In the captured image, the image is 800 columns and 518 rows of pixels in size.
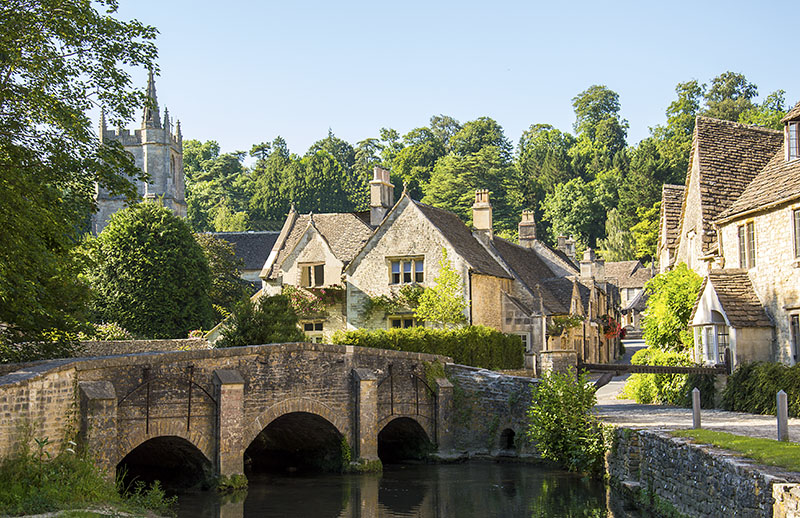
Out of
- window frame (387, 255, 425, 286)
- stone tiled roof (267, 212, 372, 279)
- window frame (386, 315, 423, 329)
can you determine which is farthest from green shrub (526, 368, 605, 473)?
stone tiled roof (267, 212, 372, 279)

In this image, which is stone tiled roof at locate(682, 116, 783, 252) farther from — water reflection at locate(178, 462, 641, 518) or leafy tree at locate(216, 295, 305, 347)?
leafy tree at locate(216, 295, 305, 347)

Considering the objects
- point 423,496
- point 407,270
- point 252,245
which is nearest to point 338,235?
point 407,270

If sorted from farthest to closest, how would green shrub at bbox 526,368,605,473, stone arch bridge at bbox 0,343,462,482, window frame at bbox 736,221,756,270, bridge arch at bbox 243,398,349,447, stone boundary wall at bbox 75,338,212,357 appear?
stone boundary wall at bbox 75,338,212,357, window frame at bbox 736,221,756,270, green shrub at bbox 526,368,605,473, bridge arch at bbox 243,398,349,447, stone arch bridge at bbox 0,343,462,482

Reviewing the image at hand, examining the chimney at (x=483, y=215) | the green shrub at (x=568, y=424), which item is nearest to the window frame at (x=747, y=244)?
the green shrub at (x=568, y=424)

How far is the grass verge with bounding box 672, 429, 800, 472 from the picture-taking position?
14.1 m

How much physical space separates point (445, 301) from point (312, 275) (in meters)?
7.34

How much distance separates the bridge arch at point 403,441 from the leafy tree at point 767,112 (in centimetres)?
5863

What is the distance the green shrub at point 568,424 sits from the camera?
25.3 metres

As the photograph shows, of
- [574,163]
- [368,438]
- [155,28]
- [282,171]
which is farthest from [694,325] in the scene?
[574,163]

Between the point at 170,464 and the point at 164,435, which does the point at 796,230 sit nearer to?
the point at 164,435

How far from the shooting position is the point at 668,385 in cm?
3150

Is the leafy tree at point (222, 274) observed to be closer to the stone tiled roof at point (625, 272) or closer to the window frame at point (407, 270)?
the window frame at point (407, 270)

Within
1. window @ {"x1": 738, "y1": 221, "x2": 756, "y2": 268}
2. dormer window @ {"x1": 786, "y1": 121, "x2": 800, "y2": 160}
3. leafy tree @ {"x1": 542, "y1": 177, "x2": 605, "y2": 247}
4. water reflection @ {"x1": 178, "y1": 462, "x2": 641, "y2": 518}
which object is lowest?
water reflection @ {"x1": 178, "y1": 462, "x2": 641, "y2": 518}

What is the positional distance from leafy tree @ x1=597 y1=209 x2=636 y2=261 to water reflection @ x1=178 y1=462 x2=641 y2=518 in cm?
7207
